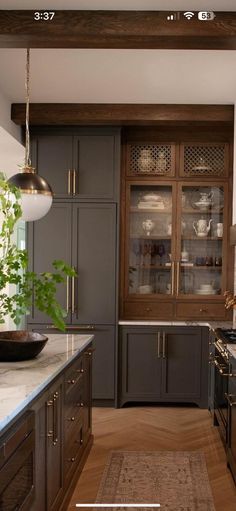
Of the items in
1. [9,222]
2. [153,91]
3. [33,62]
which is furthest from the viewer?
[153,91]

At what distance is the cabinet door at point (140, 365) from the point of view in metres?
5.40

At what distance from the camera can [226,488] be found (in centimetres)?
352

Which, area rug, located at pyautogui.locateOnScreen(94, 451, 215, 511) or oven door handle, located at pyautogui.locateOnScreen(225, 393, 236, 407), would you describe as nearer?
area rug, located at pyautogui.locateOnScreen(94, 451, 215, 511)

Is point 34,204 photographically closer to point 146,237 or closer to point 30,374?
point 30,374

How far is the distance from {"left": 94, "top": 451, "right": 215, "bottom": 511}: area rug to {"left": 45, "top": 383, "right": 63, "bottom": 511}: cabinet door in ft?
1.60

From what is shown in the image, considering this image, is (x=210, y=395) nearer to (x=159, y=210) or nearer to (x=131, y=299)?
(x=131, y=299)

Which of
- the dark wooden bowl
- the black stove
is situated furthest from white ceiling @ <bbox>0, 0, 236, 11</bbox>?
the black stove

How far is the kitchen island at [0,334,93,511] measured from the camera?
79.8 inches

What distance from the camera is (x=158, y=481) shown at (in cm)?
360

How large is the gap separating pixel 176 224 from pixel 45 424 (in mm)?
3333

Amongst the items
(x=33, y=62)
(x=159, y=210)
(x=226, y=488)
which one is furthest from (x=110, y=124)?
(x=226, y=488)

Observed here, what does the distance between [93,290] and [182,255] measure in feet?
3.11

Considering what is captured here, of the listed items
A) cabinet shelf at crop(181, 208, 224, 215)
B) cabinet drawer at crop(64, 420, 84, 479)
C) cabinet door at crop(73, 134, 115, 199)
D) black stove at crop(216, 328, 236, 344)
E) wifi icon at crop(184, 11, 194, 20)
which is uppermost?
wifi icon at crop(184, 11, 194, 20)

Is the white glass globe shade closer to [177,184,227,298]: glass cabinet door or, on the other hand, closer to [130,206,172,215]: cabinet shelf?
[130,206,172,215]: cabinet shelf
